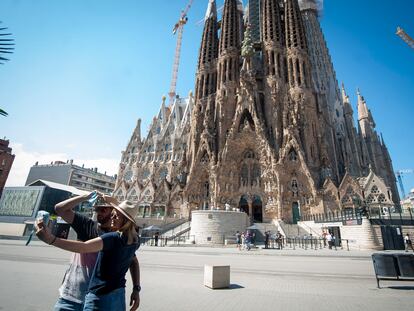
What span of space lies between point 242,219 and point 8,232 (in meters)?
29.6

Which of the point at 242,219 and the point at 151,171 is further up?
the point at 151,171

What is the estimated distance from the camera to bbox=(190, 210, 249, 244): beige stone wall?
22484 mm

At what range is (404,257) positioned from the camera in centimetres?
639

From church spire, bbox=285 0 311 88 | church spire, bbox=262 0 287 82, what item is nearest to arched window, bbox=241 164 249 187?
church spire, bbox=285 0 311 88

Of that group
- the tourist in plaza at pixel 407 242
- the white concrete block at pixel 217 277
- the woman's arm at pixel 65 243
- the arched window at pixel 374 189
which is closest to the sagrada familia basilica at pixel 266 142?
the arched window at pixel 374 189

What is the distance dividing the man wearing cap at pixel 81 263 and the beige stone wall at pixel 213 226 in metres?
20.6

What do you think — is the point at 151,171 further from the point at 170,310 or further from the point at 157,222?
the point at 170,310

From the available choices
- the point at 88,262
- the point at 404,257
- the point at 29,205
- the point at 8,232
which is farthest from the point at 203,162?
the point at 88,262

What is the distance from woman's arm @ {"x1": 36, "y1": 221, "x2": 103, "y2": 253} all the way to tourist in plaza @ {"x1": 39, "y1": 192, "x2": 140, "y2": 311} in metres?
0.65

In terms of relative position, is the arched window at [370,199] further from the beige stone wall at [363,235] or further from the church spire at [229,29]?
the church spire at [229,29]

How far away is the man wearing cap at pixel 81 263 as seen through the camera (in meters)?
2.44

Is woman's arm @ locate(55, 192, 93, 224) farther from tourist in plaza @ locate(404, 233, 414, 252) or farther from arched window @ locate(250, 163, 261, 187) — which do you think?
arched window @ locate(250, 163, 261, 187)

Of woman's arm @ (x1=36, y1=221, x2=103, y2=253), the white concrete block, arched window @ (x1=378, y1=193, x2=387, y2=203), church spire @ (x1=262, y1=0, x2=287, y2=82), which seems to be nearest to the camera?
woman's arm @ (x1=36, y1=221, x2=103, y2=253)

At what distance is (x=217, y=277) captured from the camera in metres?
6.08
